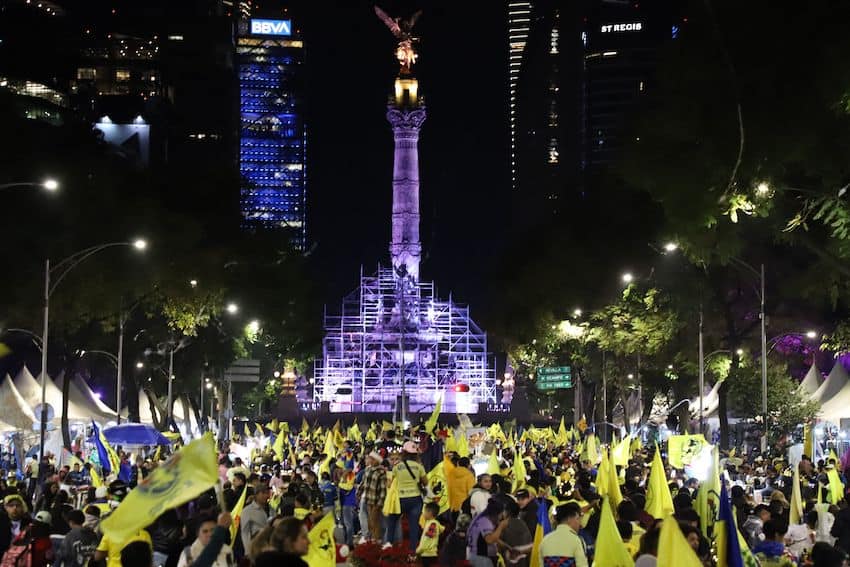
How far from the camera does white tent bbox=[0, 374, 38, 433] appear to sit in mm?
40438

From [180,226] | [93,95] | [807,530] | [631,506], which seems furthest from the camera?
[93,95]

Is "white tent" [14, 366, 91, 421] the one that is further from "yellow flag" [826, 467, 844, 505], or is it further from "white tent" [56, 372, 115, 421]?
"yellow flag" [826, 467, 844, 505]

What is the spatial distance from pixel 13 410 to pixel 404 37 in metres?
90.5

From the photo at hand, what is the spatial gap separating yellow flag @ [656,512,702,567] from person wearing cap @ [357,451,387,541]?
10.9m

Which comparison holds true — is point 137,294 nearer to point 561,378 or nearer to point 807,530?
point 561,378

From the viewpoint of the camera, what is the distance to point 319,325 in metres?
81.2

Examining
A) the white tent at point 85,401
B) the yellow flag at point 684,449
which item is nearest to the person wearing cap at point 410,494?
the yellow flag at point 684,449

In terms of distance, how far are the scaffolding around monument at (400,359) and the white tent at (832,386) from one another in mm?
66580

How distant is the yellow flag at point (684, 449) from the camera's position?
28000 millimetres

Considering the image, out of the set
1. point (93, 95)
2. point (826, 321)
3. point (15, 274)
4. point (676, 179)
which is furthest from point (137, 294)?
point (93, 95)

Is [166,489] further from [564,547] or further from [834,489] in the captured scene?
[834,489]

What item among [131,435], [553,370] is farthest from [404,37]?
[131,435]

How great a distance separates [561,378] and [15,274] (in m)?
32.6

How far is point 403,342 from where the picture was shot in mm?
A: 113438
